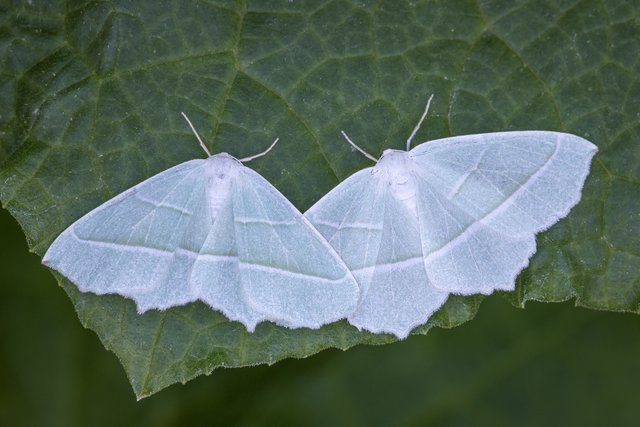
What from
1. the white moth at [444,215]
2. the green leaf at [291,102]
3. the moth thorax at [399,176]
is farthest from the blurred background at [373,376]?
the moth thorax at [399,176]

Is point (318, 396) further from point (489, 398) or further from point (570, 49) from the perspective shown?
point (570, 49)

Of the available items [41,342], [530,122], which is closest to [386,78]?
[530,122]

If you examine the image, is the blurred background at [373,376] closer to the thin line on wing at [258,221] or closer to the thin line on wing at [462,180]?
the thin line on wing at [462,180]

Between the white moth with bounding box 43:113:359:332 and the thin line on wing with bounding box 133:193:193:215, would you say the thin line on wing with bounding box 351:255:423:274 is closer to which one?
the white moth with bounding box 43:113:359:332

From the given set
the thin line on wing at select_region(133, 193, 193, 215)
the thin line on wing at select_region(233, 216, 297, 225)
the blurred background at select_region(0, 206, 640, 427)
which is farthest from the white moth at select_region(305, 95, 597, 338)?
the blurred background at select_region(0, 206, 640, 427)

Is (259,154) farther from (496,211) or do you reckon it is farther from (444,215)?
(496,211)
